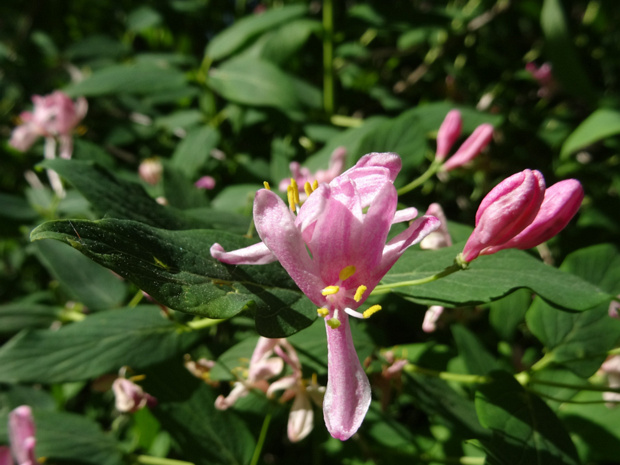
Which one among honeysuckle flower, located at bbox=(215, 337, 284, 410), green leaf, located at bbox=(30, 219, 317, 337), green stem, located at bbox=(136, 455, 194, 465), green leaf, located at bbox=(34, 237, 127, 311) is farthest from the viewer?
green leaf, located at bbox=(34, 237, 127, 311)

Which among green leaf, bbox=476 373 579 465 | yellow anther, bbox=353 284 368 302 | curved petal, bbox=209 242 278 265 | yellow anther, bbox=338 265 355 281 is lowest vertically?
green leaf, bbox=476 373 579 465

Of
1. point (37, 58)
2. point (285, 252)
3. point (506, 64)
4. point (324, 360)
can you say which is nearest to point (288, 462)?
point (324, 360)

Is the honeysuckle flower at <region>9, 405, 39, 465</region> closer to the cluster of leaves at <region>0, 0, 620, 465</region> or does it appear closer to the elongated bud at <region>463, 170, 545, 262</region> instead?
the cluster of leaves at <region>0, 0, 620, 465</region>

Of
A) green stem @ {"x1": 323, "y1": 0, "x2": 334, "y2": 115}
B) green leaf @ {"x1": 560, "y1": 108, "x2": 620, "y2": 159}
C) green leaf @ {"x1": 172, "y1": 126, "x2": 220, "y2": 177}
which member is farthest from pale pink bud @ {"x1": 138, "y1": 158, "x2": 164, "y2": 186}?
green leaf @ {"x1": 560, "y1": 108, "x2": 620, "y2": 159}

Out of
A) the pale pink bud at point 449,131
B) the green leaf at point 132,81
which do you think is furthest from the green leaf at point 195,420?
the green leaf at point 132,81

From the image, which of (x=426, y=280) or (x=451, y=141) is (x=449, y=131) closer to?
(x=451, y=141)

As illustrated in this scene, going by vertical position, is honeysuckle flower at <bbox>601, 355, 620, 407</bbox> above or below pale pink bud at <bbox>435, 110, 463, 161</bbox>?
→ below

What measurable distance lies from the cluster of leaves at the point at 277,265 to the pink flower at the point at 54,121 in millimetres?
54

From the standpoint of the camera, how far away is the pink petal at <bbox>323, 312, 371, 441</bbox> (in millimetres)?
381

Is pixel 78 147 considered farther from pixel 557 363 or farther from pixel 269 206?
pixel 557 363

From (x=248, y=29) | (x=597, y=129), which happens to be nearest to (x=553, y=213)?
(x=597, y=129)

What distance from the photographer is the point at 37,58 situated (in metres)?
1.74

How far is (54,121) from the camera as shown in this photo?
3.79 ft

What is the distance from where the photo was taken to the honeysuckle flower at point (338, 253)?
388mm
